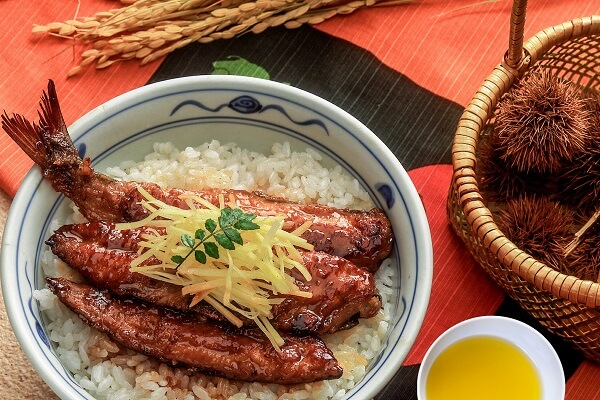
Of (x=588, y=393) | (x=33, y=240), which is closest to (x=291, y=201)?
(x=33, y=240)

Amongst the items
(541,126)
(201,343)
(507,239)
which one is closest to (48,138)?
(201,343)

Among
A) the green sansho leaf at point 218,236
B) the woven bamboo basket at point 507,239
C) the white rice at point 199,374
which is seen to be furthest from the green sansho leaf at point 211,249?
the woven bamboo basket at point 507,239

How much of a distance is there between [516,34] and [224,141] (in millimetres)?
1171

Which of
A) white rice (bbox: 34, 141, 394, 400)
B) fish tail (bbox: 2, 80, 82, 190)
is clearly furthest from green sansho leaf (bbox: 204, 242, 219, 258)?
fish tail (bbox: 2, 80, 82, 190)

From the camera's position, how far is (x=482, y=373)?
9.68 ft

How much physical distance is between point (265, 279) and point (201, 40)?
4.56ft

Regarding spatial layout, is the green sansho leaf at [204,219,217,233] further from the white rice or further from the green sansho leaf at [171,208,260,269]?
the white rice

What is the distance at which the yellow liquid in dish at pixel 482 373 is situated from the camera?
9.55ft

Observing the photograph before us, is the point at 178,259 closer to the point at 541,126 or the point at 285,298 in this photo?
the point at 285,298

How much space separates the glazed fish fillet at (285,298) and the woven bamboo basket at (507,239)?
49cm

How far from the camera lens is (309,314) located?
257cm

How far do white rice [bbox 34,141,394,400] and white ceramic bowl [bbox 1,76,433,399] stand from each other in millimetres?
47

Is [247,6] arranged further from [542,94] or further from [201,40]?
[542,94]

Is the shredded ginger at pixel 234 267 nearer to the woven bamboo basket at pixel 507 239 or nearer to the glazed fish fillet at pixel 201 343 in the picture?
the glazed fish fillet at pixel 201 343
